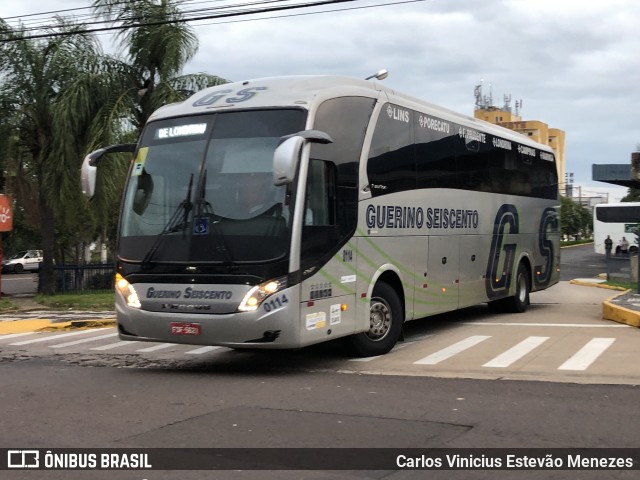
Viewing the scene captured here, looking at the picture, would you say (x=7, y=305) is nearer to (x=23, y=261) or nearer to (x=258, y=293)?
(x=258, y=293)

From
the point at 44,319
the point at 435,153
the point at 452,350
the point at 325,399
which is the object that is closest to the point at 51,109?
the point at 44,319

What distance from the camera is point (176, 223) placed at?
907 cm

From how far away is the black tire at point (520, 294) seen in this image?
52.7 ft

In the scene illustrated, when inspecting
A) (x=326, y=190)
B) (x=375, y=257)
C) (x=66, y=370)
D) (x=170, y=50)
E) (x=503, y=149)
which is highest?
(x=170, y=50)

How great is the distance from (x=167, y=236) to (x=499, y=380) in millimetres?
4299

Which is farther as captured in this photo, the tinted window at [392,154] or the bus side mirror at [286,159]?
the tinted window at [392,154]

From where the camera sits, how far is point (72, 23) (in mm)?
22047

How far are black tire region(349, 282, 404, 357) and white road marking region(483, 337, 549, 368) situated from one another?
4.86 ft

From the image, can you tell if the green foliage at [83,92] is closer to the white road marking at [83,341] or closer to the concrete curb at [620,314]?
the white road marking at [83,341]

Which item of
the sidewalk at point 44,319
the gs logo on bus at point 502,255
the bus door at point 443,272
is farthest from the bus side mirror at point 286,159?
the sidewalk at point 44,319

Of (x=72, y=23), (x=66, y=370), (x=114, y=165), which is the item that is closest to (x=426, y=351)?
(x=66, y=370)

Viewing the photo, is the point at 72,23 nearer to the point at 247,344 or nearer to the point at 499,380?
the point at 247,344

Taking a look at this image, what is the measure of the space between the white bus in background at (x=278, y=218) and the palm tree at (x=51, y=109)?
11.4m

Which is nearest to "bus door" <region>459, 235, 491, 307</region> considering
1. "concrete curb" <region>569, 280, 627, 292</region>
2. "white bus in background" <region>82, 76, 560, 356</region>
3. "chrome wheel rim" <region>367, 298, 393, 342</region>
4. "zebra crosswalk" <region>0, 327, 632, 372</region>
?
"zebra crosswalk" <region>0, 327, 632, 372</region>
